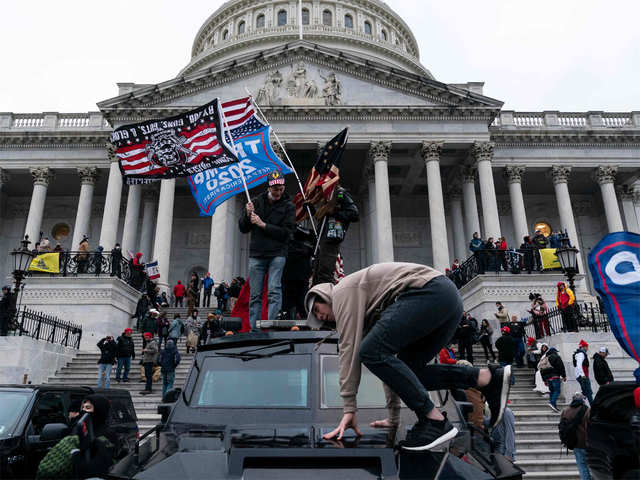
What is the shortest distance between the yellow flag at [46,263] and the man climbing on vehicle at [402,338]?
22746 mm

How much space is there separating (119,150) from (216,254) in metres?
18.6

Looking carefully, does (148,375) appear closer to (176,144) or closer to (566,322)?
(176,144)

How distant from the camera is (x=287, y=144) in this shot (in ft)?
103

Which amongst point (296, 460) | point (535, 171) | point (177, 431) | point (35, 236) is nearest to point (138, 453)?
point (177, 431)

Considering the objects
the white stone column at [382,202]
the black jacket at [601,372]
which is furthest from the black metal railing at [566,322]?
the white stone column at [382,202]

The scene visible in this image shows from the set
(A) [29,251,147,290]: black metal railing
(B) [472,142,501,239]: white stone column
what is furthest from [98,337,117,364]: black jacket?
(B) [472,142,501,239]: white stone column

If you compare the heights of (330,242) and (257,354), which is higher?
(330,242)

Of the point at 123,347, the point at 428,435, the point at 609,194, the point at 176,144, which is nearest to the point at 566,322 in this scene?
the point at 176,144

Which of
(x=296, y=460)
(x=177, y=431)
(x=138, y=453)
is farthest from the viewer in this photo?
(x=177, y=431)

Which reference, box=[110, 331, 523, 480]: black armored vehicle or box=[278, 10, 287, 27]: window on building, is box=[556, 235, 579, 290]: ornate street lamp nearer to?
box=[110, 331, 523, 480]: black armored vehicle

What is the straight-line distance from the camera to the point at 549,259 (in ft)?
79.7

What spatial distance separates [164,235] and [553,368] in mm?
22662

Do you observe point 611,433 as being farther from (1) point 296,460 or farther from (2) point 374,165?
(2) point 374,165

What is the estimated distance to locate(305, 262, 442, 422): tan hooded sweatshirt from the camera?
10.1ft
